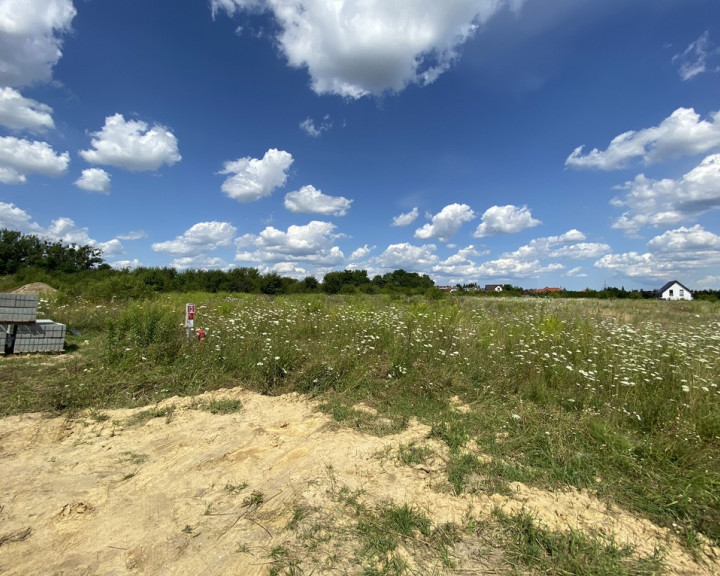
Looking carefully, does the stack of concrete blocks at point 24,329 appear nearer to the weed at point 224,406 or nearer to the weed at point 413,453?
the weed at point 224,406

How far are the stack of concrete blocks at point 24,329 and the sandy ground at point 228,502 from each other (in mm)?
4667

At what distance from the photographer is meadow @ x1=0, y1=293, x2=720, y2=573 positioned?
3.39 metres

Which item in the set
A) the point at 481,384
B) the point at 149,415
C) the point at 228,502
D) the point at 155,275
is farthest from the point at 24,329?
the point at 155,275

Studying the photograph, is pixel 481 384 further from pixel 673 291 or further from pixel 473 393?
pixel 673 291

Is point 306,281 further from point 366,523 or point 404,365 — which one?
point 366,523

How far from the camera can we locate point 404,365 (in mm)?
6262

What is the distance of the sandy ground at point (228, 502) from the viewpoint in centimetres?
247

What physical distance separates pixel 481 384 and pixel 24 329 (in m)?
9.80

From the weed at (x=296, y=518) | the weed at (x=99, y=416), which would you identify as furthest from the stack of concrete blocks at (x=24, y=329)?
the weed at (x=296, y=518)

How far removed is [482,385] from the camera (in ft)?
18.3

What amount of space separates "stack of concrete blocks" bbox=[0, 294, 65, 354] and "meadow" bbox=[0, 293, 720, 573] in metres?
0.45

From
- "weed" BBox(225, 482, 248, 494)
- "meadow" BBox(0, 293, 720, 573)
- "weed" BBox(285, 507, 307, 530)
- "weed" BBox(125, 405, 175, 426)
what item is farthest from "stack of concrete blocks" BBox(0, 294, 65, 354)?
"weed" BBox(285, 507, 307, 530)

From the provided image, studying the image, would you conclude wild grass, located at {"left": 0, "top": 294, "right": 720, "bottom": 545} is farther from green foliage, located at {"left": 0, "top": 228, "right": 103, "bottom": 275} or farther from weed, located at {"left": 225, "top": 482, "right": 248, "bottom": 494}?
green foliage, located at {"left": 0, "top": 228, "right": 103, "bottom": 275}

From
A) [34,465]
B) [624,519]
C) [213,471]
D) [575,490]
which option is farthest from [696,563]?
[34,465]
